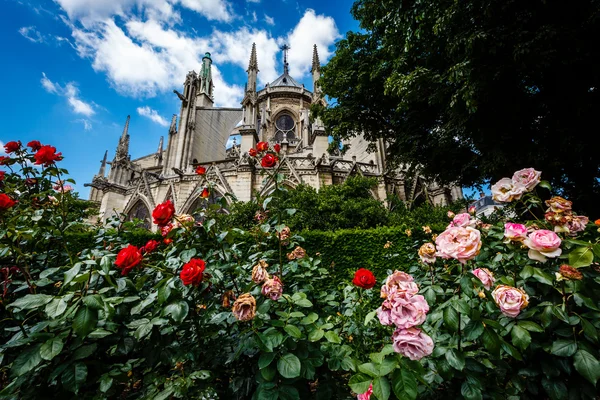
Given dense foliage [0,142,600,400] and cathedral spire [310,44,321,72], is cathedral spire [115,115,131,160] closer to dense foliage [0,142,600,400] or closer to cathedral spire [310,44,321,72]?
cathedral spire [310,44,321,72]

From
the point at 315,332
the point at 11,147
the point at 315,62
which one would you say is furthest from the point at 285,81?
the point at 315,332

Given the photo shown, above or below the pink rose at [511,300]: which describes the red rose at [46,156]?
above

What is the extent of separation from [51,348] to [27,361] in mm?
133

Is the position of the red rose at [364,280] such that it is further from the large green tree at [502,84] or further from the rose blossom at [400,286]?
the large green tree at [502,84]

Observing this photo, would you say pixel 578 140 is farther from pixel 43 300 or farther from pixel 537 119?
pixel 43 300

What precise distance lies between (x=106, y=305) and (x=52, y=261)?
5.66 feet

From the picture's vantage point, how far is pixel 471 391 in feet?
4.27

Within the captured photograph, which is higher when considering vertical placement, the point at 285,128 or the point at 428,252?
the point at 285,128

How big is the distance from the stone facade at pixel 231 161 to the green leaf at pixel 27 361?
11454 millimetres

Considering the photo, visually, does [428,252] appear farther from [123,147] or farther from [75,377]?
[123,147]

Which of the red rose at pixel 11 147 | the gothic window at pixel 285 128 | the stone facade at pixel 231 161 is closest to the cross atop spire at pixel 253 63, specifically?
the stone facade at pixel 231 161

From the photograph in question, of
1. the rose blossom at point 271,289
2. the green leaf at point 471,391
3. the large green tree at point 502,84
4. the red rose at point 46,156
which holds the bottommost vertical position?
the green leaf at point 471,391

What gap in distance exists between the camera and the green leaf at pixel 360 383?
116 centimetres

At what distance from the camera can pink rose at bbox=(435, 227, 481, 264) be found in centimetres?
124
